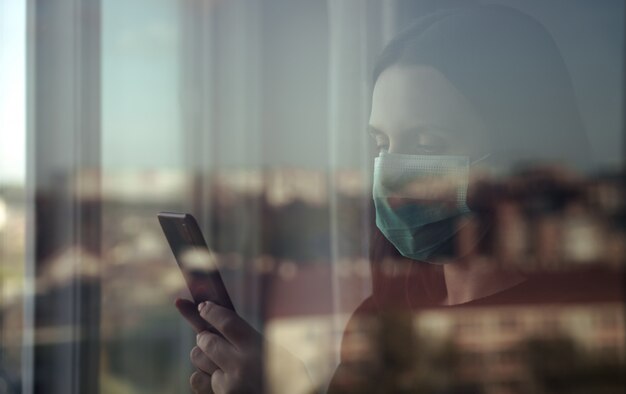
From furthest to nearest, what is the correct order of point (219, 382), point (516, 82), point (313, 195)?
point (313, 195) < point (219, 382) < point (516, 82)

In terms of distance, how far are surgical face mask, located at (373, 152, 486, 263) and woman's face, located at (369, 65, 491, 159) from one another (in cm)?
1

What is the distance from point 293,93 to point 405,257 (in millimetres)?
510

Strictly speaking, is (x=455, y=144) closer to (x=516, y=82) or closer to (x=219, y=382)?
(x=516, y=82)

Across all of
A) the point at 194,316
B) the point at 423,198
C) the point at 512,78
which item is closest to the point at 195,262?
the point at 194,316

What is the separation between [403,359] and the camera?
3.41 feet

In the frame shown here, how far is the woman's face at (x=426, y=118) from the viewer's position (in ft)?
2.93

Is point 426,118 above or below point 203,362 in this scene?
above

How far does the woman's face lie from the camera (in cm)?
89

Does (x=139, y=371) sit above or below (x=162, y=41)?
below

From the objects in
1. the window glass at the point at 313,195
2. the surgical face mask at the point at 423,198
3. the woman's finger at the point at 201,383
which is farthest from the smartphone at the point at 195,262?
the surgical face mask at the point at 423,198

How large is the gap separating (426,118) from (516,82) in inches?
4.4

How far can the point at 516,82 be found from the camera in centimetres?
89

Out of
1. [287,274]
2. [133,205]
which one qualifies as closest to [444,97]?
[287,274]

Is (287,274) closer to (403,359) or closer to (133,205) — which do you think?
(133,205)
